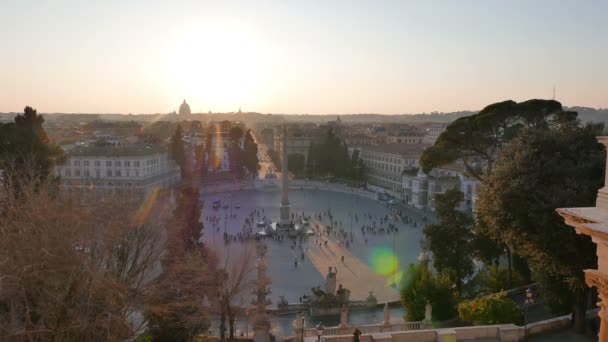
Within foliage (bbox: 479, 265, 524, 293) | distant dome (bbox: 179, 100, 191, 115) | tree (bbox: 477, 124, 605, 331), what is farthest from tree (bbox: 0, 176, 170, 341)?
distant dome (bbox: 179, 100, 191, 115)

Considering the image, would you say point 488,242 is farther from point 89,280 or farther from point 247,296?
point 89,280

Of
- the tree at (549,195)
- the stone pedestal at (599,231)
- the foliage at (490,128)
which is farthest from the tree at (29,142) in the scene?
the stone pedestal at (599,231)

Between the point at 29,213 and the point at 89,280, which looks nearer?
the point at 89,280

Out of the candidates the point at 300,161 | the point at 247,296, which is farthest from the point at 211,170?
the point at 247,296

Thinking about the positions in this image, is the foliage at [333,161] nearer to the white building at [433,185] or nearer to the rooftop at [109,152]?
the white building at [433,185]

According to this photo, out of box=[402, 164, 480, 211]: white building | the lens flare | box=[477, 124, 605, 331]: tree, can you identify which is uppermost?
box=[477, 124, 605, 331]: tree

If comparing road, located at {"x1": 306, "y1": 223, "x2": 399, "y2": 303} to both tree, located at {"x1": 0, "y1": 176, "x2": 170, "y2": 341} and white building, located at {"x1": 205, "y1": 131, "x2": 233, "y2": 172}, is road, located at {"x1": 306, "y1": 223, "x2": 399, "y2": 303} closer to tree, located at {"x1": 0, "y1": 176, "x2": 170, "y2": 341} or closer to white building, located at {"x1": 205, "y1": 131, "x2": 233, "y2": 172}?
tree, located at {"x1": 0, "y1": 176, "x2": 170, "y2": 341}

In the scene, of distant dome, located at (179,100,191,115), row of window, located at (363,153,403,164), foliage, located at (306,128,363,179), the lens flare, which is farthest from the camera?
distant dome, located at (179,100,191,115)
